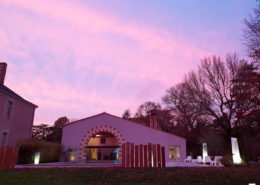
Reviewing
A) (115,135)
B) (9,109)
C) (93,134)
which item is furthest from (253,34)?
(9,109)

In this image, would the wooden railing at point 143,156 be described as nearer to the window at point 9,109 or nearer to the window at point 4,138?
the window at point 4,138

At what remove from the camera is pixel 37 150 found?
16641 millimetres

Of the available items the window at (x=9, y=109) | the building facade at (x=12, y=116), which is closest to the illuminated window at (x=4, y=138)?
the building facade at (x=12, y=116)

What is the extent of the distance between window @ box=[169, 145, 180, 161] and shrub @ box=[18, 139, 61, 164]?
10693 mm

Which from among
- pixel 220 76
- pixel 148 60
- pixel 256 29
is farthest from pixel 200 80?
pixel 256 29

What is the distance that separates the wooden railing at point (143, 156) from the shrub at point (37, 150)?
9.11 m

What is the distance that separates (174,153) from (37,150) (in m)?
12.4

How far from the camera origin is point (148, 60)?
685 inches

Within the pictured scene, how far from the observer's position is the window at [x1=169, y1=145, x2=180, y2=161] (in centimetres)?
1992

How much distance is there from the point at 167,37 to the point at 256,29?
5.83 metres

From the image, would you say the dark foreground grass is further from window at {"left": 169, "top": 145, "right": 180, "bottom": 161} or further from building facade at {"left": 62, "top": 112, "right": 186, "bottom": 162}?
window at {"left": 169, "top": 145, "right": 180, "bottom": 161}

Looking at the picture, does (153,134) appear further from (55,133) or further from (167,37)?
(55,133)

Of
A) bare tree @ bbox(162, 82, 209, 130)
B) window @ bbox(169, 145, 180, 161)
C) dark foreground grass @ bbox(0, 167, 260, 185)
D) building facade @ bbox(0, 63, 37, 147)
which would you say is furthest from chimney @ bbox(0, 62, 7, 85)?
bare tree @ bbox(162, 82, 209, 130)

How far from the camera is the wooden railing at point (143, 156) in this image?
11.1 metres
